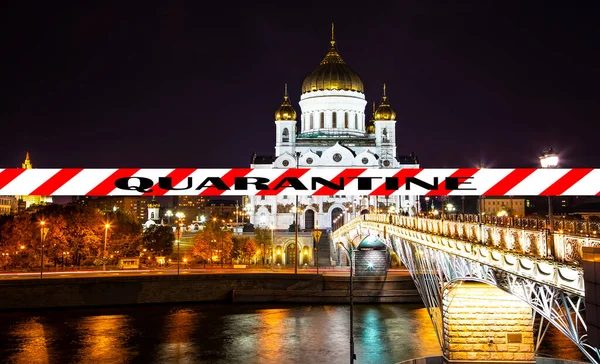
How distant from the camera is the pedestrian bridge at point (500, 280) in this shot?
11.1 metres

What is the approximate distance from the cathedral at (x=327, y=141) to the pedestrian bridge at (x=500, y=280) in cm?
5047

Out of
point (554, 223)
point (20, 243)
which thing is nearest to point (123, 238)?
point (20, 243)

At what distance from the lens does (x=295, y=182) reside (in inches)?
367

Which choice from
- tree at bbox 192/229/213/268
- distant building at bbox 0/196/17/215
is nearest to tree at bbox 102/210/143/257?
tree at bbox 192/229/213/268

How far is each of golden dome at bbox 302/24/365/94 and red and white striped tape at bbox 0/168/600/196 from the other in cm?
7756

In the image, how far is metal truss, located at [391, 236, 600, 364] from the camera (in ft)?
38.2

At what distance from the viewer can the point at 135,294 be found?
43.8 metres

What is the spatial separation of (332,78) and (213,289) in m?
47.7

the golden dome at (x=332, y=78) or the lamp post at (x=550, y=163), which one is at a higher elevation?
the golden dome at (x=332, y=78)

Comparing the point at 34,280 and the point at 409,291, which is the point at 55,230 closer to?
the point at 34,280

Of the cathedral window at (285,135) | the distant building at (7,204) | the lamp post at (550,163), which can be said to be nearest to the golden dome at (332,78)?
the cathedral window at (285,135)

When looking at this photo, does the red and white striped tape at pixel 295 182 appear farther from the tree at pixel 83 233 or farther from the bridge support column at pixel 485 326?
the tree at pixel 83 233

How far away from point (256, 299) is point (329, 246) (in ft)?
76.2

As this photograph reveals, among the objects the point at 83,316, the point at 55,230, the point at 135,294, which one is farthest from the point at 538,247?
the point at 55,230
